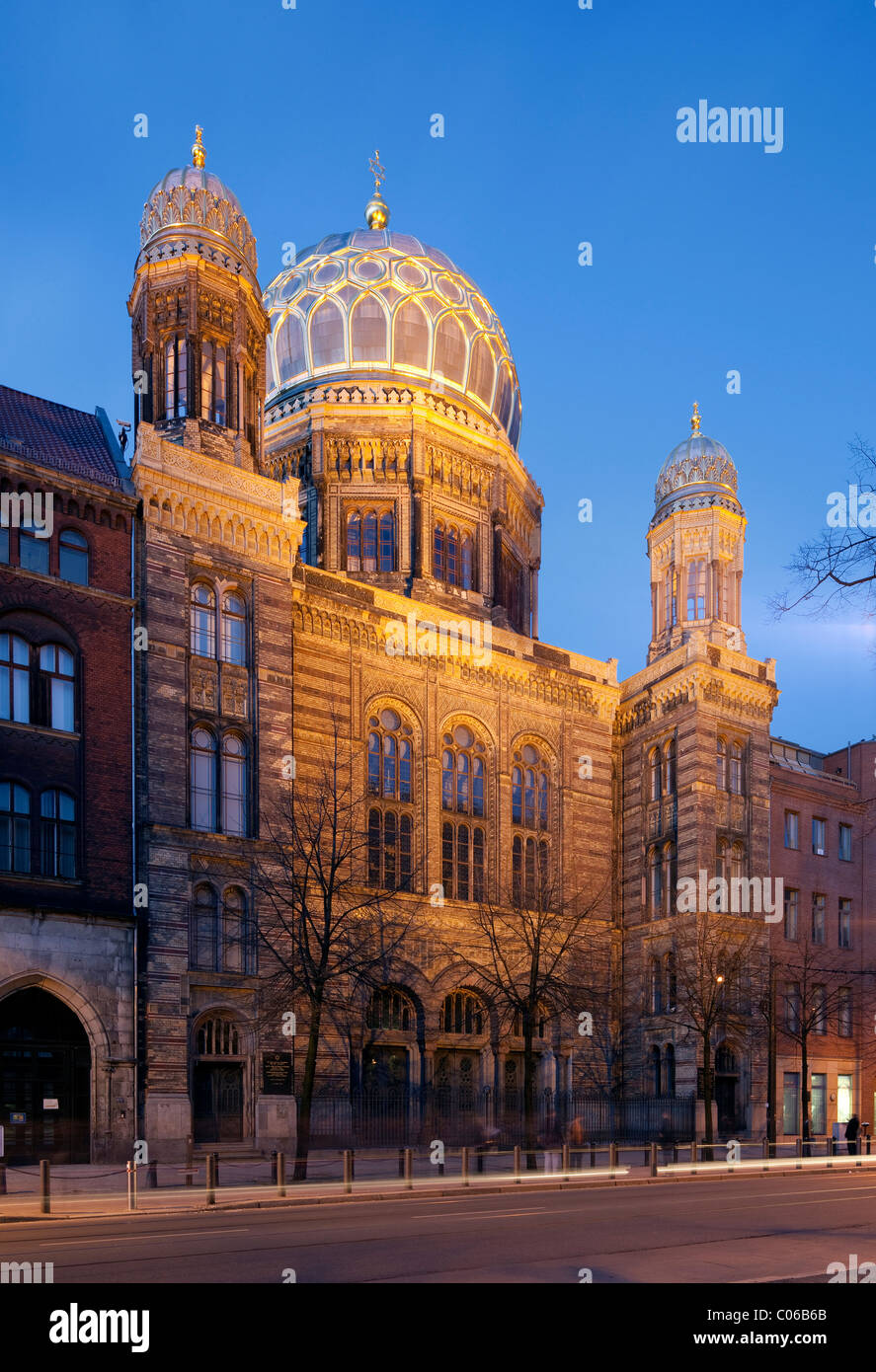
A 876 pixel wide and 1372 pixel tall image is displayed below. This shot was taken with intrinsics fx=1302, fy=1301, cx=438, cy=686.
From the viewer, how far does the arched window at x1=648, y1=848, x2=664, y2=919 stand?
174 ft

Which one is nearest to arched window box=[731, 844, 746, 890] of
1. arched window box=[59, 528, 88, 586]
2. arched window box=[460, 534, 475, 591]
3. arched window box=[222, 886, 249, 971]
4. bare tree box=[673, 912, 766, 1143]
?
bare tree box=[673, 912, 766, 1143]

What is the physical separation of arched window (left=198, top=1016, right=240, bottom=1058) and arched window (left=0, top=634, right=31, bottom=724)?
A: 10.4 meters

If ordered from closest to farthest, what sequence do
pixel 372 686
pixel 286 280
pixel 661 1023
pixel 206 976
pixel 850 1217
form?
pixel 850 1217 → pixel 206 976 → pixel 372 686 → pixel 661 1023 → pixel 286 280

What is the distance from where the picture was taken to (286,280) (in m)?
60.4

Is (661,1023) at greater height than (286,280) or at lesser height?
lesser

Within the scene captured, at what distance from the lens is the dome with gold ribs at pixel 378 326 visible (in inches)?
2265

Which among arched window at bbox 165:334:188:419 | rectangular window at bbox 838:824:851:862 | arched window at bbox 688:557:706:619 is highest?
arched window at bbox 165:334:188:419

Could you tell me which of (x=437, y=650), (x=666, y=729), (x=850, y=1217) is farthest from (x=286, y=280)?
(x=850, y=1217)

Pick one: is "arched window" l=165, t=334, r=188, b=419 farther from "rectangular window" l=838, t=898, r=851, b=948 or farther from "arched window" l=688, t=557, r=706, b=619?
"rectangular window" l=838, t=898, r=851, b=948

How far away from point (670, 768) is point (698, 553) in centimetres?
1046

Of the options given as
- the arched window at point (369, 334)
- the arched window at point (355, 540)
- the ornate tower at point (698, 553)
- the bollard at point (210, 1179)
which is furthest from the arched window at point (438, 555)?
the bollard at point (210, 1179)

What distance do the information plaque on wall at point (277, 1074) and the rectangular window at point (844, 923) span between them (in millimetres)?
30869
